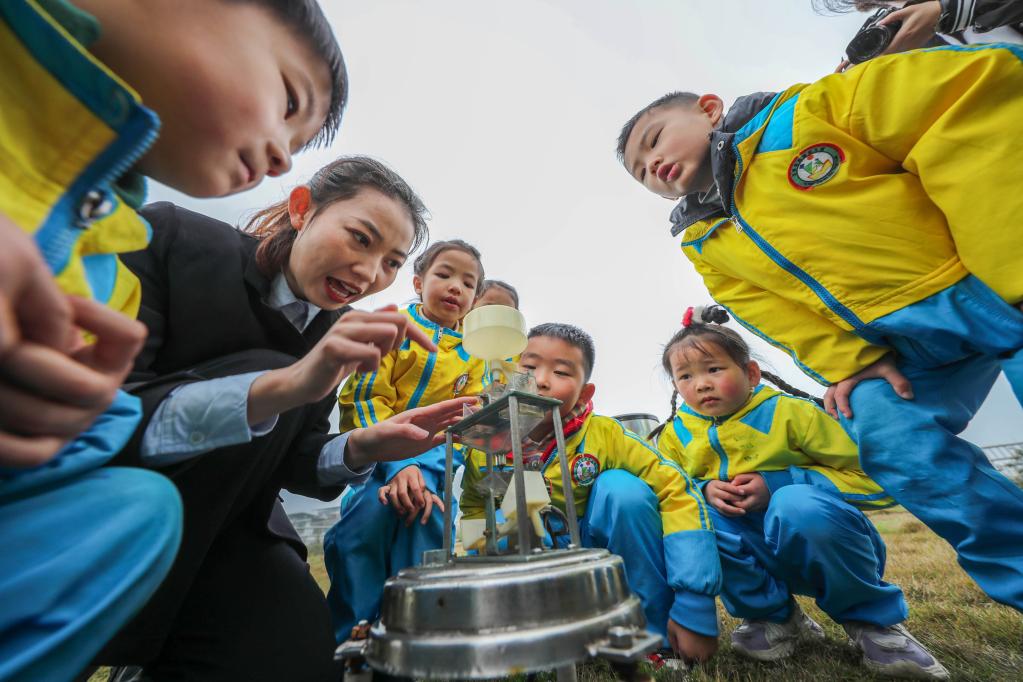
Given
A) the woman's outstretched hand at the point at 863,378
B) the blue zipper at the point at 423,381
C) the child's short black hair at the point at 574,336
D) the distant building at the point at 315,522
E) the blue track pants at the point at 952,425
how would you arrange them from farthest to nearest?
the distant building at the point at 315,522 < the child's short black hair at the point at 574,336 < the blue zipper at the point at 423,381 < the woman's outstretched hand at the point at 863,378 < the blue track pants at the point at 952,425

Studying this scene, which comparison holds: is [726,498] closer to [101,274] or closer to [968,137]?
[968,137]

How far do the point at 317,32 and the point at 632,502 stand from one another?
3.92 ft

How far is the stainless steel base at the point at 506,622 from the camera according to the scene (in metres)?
0.41

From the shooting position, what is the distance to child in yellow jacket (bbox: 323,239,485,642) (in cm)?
107

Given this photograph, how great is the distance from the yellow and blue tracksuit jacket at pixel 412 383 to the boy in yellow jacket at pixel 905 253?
96 cm

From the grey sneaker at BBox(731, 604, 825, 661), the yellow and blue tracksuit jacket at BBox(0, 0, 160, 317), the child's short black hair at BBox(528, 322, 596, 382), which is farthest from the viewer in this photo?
the child's short black hair at BBox(528, 322, 596, 382)

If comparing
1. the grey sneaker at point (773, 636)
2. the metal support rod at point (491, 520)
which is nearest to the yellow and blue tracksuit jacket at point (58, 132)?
the metal support rod at point (491, 520)

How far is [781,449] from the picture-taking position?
1412 millimetres

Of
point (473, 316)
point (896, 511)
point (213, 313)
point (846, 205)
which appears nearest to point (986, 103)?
point (846, 205)

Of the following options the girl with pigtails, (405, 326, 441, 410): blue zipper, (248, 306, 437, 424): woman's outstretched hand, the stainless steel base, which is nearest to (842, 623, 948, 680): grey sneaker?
the girl with pigtails

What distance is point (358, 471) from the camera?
38.1 inches

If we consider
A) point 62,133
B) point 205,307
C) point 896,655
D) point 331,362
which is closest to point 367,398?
point 205,307

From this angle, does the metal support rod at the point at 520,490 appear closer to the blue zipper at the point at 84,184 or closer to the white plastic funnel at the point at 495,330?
the white plastic funnel at the point at 495,330

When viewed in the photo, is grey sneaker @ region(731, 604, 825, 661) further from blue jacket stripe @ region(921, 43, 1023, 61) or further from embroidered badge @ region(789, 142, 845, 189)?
blue jacket stripe @ region(921, 43, 1023, 61)
